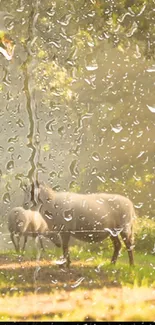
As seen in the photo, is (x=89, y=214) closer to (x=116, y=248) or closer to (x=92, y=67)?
(x=116, y=248)

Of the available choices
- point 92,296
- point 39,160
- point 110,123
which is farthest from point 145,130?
point 92,296

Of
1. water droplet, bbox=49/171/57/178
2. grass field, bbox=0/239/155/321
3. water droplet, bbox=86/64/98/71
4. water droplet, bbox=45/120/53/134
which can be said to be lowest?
grass field, bbox=0/239/155/321

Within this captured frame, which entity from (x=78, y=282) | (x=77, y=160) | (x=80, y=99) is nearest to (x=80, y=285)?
(x=78, y=282)

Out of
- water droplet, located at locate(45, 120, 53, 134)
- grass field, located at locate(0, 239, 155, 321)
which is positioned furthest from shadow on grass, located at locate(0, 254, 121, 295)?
water droplet, located at locate(45, 120, 53, 134)

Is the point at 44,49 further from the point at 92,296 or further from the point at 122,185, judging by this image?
the point at 92,296

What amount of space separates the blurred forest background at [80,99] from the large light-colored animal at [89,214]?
1cm

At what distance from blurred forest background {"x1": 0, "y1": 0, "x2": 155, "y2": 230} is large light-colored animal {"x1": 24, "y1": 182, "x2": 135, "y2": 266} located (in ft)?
0.05

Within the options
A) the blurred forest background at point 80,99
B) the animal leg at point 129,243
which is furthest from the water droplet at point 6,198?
the animal leg at point 129,243

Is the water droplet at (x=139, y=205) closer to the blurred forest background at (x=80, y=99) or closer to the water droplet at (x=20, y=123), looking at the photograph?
the blurred forest background at (x=80, y=99)

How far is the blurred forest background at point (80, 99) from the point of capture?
868 mm

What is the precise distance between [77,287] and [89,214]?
0.41 ft

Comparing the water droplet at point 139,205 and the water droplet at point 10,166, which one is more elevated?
the water droplet at point 10,166

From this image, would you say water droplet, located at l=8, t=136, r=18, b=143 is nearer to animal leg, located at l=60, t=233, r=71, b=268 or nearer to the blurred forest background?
the blurred forest background

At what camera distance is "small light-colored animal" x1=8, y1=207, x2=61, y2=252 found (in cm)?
84
